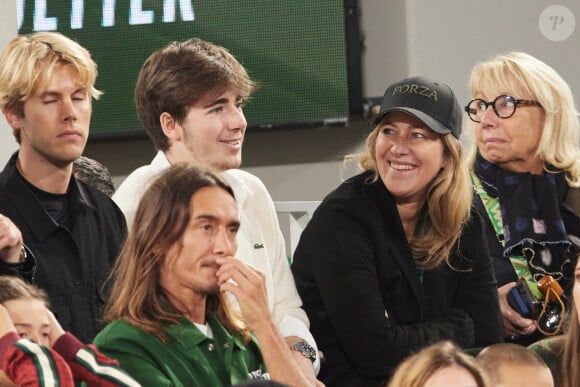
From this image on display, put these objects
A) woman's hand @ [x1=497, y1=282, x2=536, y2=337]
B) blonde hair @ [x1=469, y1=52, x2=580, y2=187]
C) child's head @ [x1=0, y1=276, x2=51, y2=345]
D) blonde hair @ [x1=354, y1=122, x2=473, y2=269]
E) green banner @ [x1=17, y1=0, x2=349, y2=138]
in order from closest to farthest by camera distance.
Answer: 1. child's head @ [x1=0, y1=276, x2=51, y2=345]
2. blonde hair @ [x1=354, y1=122, x2=473, y2=269]
3. woman's hand @ [x1=497, y1=282, x2=536, y2=337]
4. blonde hair @ [x1=469, y1=52, x2=580, y2=187]
5. green banner @ [x1=17, y1=0, x2=349, y2=138]

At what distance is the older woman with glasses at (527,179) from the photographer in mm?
3975

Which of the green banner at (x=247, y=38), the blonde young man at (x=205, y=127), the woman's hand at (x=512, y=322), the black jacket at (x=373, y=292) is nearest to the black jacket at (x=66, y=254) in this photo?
the blonde young man at (x=205, y=127)

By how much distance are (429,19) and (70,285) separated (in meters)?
3.41

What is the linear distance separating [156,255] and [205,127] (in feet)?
2.71

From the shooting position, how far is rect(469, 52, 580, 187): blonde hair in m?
4.23

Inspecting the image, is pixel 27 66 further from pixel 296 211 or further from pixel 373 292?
pixel 296 211

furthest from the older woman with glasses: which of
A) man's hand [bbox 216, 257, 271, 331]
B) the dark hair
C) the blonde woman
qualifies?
man's hand [bbox 216, 257, 271, 331]

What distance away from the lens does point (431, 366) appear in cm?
233

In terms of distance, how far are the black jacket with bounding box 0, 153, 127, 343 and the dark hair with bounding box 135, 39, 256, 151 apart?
0.45m

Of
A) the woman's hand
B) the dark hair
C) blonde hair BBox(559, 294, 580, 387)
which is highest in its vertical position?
the dark hair

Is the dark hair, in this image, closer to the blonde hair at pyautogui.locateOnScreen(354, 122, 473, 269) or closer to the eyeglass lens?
the blonde hair at pyautogui.locateOnScreen(354, 122, 473, 269)

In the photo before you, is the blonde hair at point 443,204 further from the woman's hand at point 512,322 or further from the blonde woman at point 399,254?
the woman's hand at point 512,322

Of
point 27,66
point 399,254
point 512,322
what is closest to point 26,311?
point 27,66

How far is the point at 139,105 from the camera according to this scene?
3.51 m
